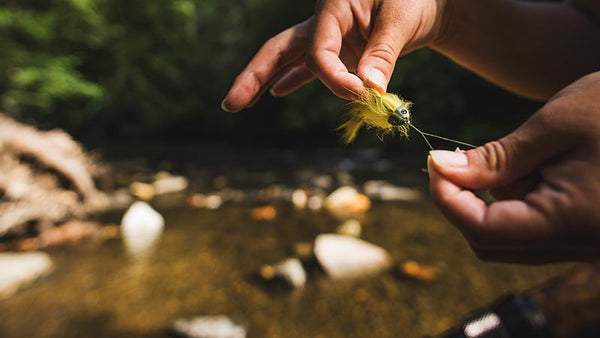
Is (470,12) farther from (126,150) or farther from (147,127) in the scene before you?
(147,127)

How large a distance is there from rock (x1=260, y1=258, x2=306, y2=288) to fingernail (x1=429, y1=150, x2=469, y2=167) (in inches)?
80.0

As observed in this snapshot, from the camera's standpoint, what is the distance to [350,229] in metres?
3.61

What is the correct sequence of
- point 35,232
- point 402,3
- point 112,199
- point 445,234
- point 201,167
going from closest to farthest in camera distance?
point 402,3 → point 35,232 → point 445,234 → point 112,199 → point 201,167

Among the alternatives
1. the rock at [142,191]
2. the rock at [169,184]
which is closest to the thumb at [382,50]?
the rock at [142,191]

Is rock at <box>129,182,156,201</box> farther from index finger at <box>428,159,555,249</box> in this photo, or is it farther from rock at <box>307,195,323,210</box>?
index finger at <box>428,159,555,249</box>

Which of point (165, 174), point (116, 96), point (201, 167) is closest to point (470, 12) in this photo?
point (165, 174)

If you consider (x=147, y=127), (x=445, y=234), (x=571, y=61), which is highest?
(x=147, y=127)

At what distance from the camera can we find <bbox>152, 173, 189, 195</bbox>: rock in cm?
557

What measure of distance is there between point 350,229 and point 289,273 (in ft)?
4.01

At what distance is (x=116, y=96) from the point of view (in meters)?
11.9

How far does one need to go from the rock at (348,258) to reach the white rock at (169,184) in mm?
3600

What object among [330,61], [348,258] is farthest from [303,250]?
[330,61]

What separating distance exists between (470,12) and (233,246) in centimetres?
293

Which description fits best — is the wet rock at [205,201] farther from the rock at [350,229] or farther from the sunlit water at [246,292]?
the rock at [350,229]
